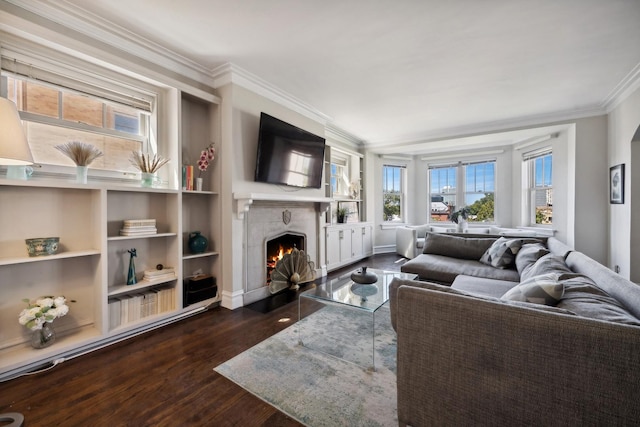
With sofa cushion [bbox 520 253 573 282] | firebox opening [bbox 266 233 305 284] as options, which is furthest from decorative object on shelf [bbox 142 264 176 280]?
sofa cushion [bbox 520 253 573 282]

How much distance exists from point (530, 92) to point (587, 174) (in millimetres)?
1699

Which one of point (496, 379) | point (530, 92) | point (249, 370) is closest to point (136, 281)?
point (249, 370)

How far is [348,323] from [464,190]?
210 inches

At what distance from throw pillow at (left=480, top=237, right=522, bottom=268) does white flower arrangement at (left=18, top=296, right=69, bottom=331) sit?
4.13m

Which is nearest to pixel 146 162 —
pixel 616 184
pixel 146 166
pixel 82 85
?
pixel 146 166

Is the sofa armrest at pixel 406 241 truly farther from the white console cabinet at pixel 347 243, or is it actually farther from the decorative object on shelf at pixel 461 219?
the decorative object on shelf at pixel 461 219

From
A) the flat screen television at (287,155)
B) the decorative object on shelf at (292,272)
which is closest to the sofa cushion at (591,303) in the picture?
the decorative object on shelf at (292,272)

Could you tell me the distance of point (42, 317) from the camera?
74.9 inches

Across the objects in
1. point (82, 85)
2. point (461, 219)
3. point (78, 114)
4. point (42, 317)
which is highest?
point (82, 85)

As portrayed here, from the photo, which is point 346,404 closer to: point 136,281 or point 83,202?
point 136,281

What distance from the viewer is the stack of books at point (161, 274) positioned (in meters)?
2.55

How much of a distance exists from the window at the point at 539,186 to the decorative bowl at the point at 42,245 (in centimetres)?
707

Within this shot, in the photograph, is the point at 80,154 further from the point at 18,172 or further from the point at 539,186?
the point at 539,186

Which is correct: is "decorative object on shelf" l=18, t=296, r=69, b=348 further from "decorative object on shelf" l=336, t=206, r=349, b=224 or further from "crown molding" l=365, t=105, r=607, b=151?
"crown molding" l=365, t=105, r=607, b=151
